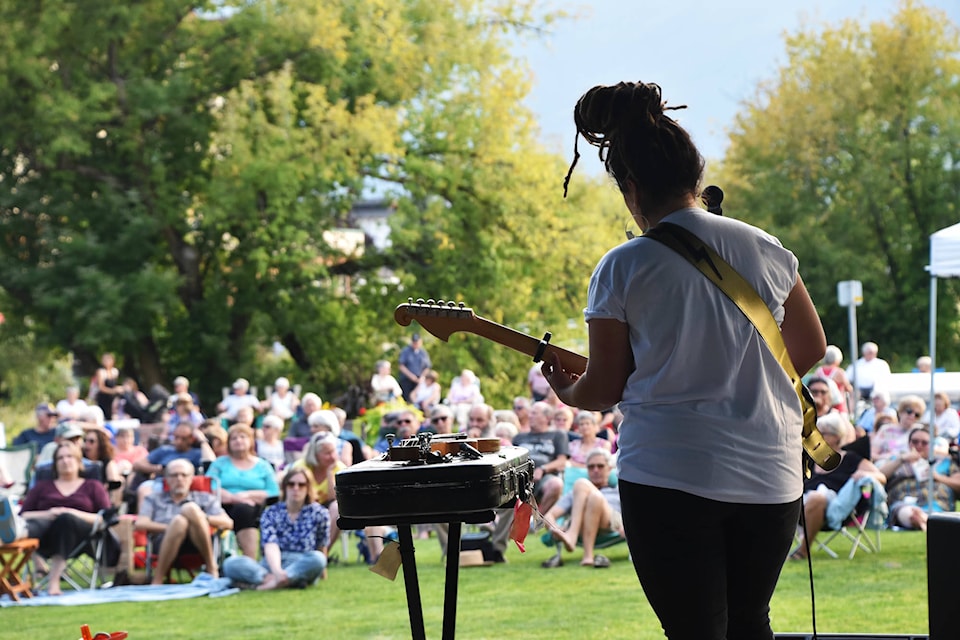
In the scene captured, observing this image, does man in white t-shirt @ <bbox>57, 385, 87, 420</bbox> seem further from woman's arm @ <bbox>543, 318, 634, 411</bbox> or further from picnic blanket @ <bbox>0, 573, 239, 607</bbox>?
woman's arm @ <bbox>543, 318, 634, 411</bbox>

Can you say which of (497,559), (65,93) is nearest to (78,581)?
(497,559)

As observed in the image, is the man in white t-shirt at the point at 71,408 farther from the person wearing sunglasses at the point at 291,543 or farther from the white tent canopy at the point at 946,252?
the white tent canopy at the point at 946,252

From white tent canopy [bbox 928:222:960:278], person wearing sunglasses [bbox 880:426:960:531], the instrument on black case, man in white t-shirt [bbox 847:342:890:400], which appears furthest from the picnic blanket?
man in white t-shirt [bbox 847:342:890:400]

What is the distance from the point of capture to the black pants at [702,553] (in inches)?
104

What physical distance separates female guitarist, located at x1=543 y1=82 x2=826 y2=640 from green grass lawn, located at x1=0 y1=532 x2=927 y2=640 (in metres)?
4.13

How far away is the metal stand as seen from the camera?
3.25 meters

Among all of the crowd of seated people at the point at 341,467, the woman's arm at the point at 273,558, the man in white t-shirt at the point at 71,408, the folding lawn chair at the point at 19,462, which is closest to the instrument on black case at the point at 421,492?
the crowd of seated people at the point at 341,467

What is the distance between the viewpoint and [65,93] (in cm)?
2478

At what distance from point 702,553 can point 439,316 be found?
106 centimetres

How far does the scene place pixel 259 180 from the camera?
2508 cm

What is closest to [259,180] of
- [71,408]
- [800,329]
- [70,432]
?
[71,408]

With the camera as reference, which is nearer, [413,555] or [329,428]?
[413,555]

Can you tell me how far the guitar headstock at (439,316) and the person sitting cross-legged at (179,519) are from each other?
6.85 meters

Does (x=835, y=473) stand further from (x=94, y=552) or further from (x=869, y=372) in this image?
(x=869, y=372)
